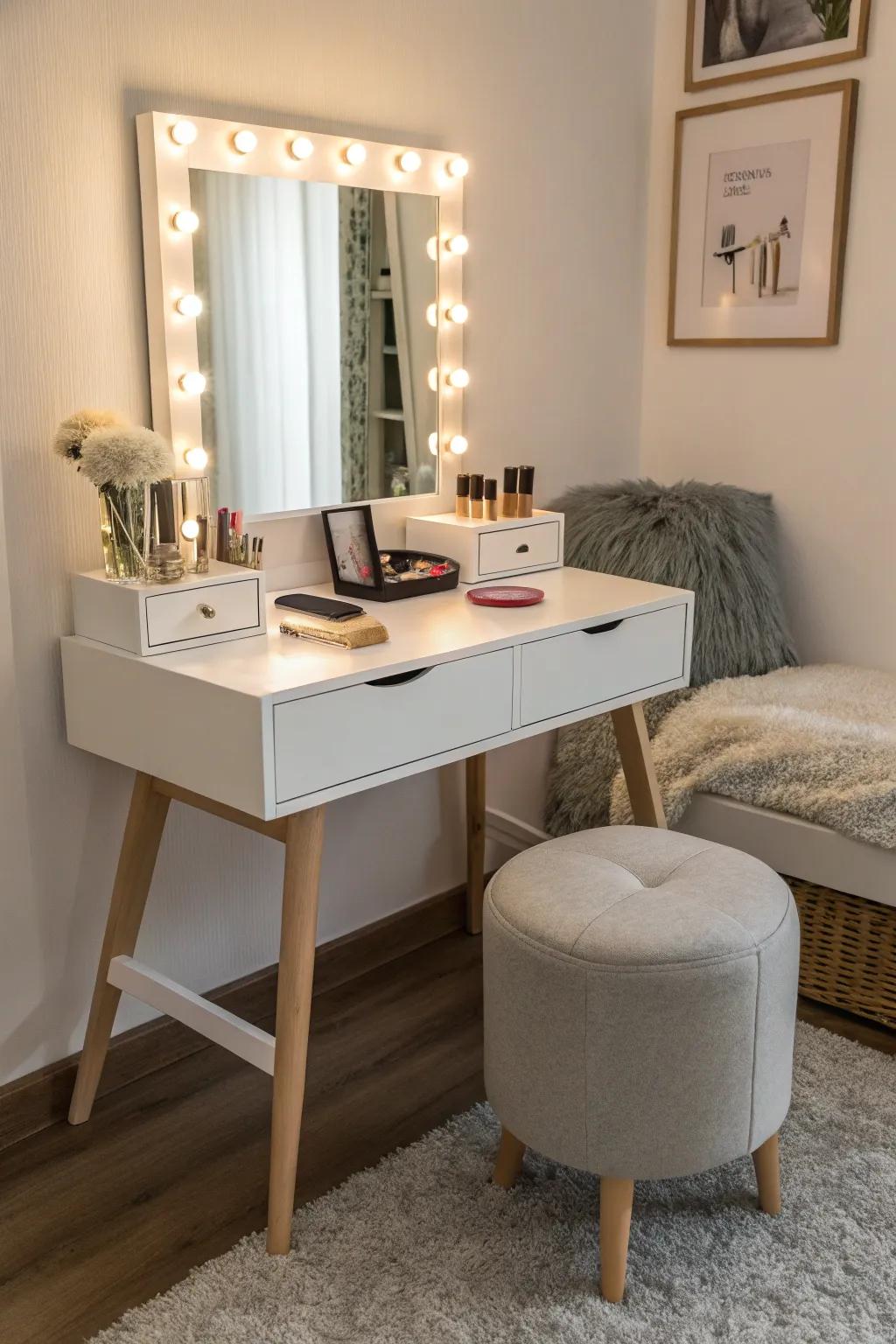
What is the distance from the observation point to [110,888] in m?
2.00

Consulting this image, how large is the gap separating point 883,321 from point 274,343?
126cm

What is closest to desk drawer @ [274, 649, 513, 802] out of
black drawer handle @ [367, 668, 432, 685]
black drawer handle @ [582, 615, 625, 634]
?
black drawer handle @ [367, 668, 432, 685]

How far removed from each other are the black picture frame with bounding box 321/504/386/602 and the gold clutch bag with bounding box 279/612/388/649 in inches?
9.3

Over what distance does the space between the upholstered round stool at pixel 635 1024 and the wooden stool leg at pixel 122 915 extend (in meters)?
0.56

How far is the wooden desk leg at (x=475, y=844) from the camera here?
253 cm

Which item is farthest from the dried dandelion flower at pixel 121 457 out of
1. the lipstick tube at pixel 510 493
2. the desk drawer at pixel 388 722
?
the lipstick tube at pixel 510 493

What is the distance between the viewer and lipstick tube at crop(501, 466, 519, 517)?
2240 mm

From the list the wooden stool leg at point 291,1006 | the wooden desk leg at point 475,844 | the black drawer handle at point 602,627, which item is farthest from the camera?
the wooden desk leg at point 475,844

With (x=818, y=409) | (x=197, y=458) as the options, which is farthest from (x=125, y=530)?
(x=818, y=409)

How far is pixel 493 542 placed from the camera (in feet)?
7.17

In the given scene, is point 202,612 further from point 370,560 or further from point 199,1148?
point 199,1148

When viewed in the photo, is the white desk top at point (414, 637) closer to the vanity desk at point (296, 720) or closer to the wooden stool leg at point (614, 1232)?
the vanity desk at point (296, 720)

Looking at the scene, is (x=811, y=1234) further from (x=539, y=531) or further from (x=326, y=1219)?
(x=539, y=531)

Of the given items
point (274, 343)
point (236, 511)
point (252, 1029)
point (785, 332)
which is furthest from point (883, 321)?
point (252, 1029)
